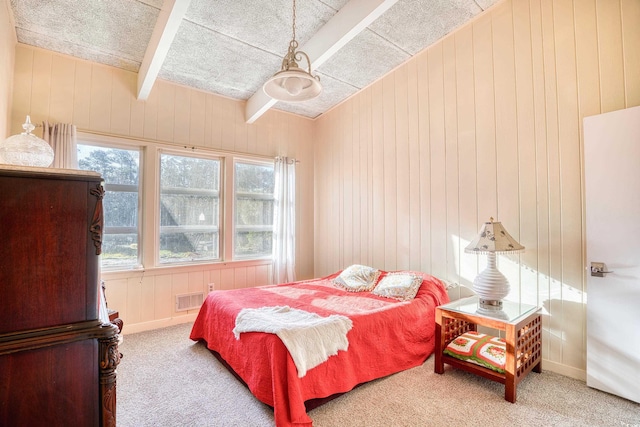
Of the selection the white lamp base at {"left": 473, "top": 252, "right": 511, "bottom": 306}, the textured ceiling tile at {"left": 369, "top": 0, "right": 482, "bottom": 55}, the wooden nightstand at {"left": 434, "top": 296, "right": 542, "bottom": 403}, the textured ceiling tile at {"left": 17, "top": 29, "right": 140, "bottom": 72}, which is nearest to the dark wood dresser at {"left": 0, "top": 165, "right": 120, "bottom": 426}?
the wooden nightstand at {"left": 434, "top": 296, "right": 542, "bottom": 403}

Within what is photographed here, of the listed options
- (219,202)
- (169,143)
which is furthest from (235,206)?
(169,143)

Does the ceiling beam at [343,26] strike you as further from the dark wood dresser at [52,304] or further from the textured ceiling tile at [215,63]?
the dark wood dresser at [52,304]

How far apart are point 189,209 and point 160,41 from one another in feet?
6.43

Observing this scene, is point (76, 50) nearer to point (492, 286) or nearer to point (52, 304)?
point (52, 304)

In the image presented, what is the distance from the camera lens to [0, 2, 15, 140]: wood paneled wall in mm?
2347

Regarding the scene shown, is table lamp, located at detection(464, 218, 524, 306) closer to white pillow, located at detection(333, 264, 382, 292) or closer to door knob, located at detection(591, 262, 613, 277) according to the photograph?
door knob, located at detection(591, 262, 613, 277)

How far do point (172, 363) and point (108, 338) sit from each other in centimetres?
204

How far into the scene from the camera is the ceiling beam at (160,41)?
2.35 metres

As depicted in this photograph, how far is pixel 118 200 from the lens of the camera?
3.45 meters

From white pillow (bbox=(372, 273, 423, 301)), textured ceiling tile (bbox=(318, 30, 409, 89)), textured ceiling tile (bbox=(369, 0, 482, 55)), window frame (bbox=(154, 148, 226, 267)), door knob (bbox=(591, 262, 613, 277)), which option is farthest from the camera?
window frame (bbox=(154, 148, 226, 267))

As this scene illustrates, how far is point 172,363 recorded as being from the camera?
8.68ft

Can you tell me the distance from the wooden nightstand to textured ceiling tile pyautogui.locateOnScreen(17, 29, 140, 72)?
411cm

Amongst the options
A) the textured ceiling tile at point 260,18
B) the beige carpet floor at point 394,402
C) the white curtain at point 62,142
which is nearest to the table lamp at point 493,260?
the beige carpet floor at point 394,402

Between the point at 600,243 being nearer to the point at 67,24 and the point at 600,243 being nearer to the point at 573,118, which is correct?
the point at 573,118
